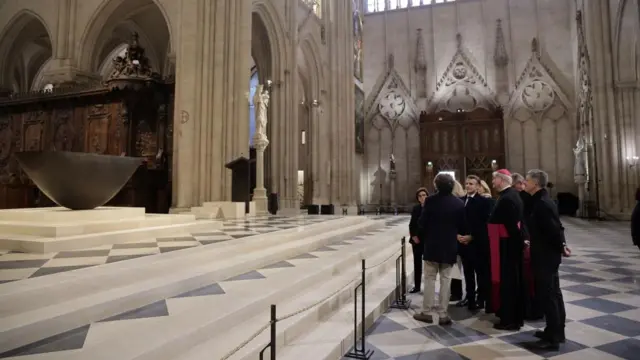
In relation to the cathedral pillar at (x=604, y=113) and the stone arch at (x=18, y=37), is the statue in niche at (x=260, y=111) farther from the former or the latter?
the cathedral pillar at (x=604, y=113)

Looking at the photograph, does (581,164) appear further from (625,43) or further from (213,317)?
(213,317)

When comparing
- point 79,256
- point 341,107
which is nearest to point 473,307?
point 79,256

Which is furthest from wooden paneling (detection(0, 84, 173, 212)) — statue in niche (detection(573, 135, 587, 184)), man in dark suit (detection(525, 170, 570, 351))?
statue in niche (detection(573, 135, 587, 184))

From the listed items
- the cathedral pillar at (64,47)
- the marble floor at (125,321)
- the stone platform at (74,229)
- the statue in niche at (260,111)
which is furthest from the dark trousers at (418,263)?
the cathedral pillar at (64,47)

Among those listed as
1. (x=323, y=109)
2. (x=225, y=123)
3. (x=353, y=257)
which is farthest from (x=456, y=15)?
(x=353, y=257)

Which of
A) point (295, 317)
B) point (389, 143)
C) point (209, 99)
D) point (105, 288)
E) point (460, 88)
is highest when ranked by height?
point (460, 88)

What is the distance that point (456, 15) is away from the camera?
25.7 meters

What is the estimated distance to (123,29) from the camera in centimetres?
1769

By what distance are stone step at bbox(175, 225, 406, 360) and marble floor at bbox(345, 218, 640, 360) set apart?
1.50 ft

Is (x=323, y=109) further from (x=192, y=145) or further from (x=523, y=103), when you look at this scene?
(x=523, y=103)

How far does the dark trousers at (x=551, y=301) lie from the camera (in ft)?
10.2

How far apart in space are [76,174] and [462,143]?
22105 millimetres

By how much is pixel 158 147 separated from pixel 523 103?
70.2ft

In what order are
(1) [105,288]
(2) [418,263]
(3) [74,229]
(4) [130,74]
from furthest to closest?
(4) [130,74] → (2) [418,263] → (3) [74,229] → (1) [105,288]
